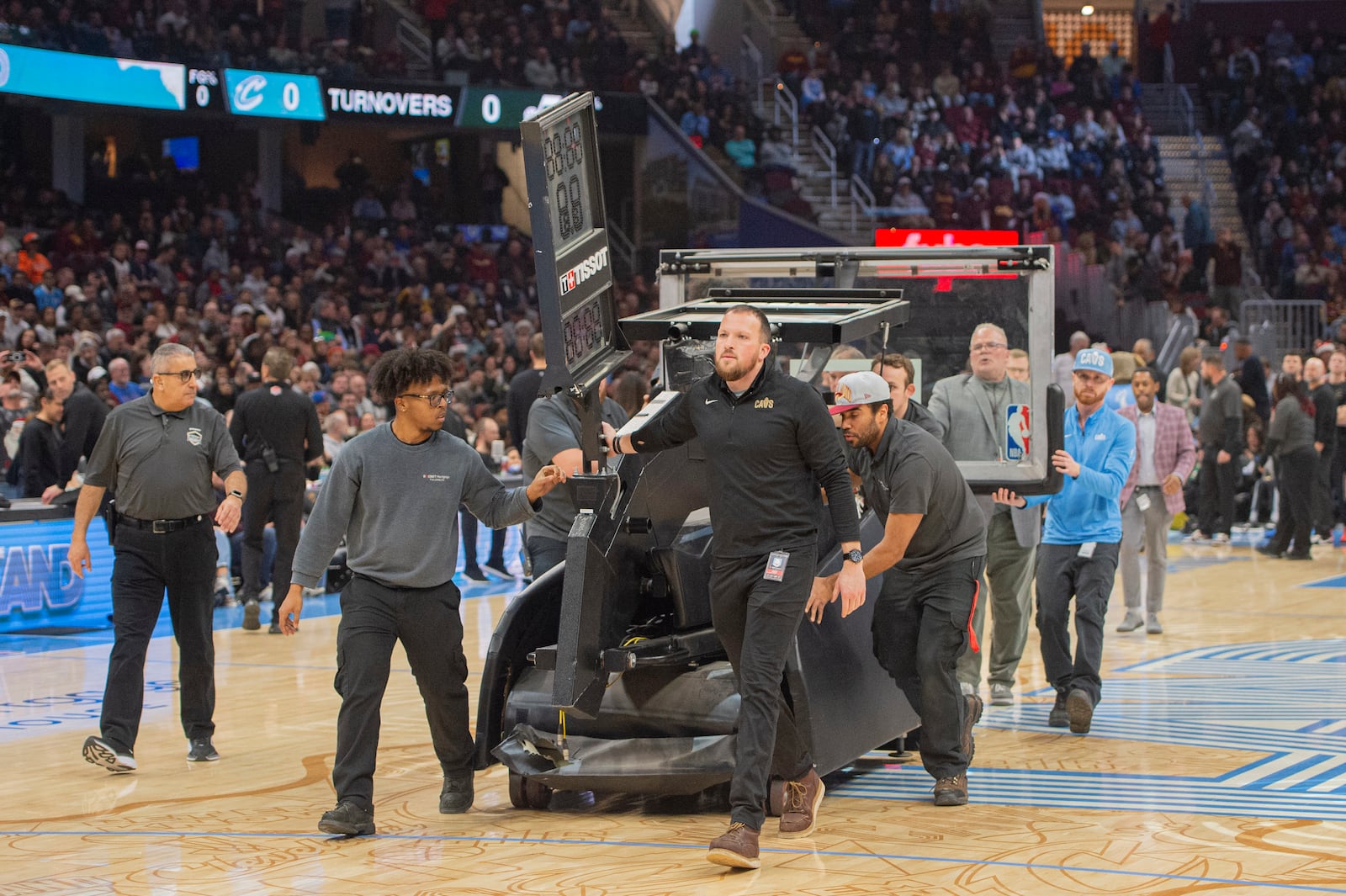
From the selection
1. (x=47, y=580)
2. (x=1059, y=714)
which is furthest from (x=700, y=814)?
(x=47, y=580)

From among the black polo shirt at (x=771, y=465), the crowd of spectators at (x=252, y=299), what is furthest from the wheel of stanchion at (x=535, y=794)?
the crowd of spectators at (x=252, y=299)

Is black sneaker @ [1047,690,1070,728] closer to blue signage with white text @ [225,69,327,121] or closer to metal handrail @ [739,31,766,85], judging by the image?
blue signage with white text @ [225,69,327,121]

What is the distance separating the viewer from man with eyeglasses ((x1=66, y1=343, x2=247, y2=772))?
7.39m

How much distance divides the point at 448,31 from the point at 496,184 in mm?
2721

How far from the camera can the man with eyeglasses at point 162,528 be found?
291 inches

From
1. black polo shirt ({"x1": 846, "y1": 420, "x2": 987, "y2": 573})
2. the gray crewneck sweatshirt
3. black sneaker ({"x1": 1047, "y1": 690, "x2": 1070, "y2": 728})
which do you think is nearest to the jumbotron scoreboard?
the gray crewneck sweatshirt

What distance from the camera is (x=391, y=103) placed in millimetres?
23562

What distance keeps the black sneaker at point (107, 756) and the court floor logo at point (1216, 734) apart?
310 centimetres

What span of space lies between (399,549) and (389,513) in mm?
144

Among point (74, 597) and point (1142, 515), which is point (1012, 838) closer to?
point (1142, 515)

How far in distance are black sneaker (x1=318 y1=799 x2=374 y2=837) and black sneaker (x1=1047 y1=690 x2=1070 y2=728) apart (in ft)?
11.6

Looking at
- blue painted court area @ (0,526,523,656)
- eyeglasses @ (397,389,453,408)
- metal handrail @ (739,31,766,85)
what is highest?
metal handrail @ (739,31,766,85)

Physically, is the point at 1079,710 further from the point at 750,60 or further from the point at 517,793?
the point at 750,60

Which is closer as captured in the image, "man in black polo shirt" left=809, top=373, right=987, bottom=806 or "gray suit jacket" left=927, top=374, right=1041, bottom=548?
"man in black polo shirt" left=809, top=373, right=987, bottom=806
